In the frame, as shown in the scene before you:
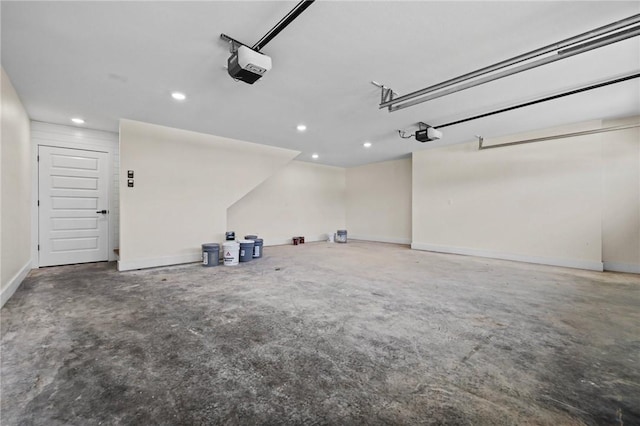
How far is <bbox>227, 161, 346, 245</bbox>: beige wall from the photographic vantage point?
7477mm

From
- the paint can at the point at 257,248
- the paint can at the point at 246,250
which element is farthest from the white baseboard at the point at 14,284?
the paint can at the point at 257,248

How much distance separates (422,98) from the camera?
141 inches

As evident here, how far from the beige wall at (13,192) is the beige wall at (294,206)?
3726 mm

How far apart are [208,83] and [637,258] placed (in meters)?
7.71

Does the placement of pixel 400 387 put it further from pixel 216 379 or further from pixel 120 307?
pixel 120 307

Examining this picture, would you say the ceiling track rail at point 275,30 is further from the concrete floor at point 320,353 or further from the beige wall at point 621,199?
the beige wall at point 621,199

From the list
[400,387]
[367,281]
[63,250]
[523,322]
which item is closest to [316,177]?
[367,281]

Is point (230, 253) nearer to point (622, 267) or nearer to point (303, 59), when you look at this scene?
point (303, 59)

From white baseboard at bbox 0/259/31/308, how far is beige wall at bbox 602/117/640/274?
30.4 feet

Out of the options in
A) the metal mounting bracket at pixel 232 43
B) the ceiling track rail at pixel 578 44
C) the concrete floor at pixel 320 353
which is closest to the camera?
the concrete floor at pixel 320 353

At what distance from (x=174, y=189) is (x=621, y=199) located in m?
8.53

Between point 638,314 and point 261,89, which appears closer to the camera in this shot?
point 638,314

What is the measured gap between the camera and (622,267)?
15.4 ft

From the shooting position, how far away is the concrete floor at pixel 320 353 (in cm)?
146
